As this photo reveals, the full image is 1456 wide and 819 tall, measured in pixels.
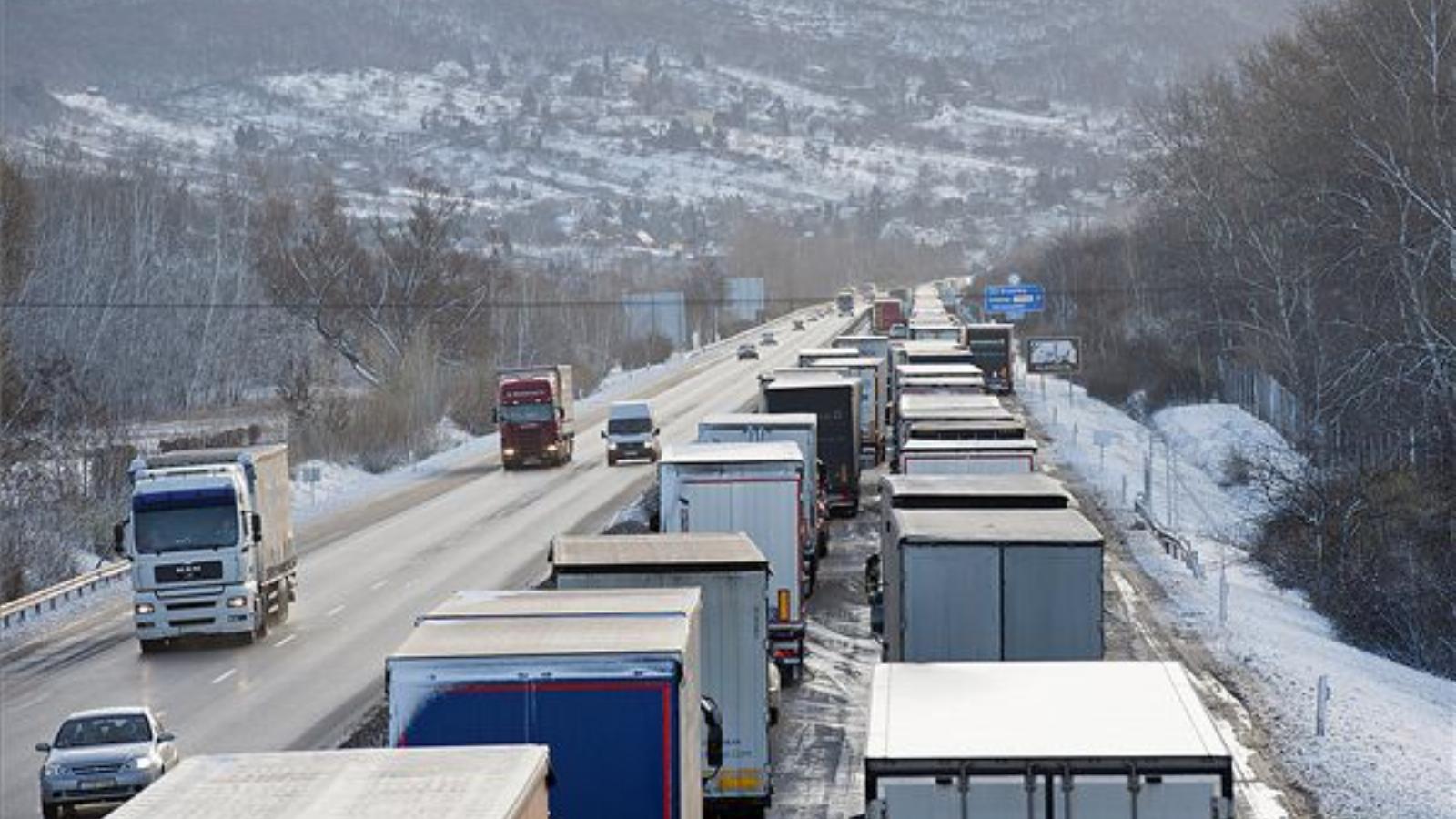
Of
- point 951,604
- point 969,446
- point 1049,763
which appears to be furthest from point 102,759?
point 969,446

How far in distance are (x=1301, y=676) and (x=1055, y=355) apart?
203 ft

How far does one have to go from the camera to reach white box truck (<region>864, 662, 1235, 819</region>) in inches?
514

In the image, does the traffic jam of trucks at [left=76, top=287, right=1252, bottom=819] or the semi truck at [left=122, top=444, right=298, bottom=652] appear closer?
the traffic jam of trucks at [left=76, top=287, right=1252, bottom=819]

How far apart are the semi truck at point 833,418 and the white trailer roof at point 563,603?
2921cm

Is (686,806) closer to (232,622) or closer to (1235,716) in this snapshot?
(1235,716)

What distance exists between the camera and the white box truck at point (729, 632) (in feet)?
66.9

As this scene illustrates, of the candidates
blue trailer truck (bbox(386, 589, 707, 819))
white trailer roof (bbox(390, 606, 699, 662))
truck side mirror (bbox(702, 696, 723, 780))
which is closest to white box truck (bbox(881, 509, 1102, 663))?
truck side mirror (bbox(702, 696, 723, 780))

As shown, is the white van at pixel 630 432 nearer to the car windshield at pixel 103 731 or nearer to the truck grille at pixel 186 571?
the truck grille at pixel 186 571

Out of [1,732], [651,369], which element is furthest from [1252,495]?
[651,369]

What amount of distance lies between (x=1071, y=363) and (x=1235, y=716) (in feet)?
209

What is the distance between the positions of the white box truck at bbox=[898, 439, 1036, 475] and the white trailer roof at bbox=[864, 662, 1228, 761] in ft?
60.8

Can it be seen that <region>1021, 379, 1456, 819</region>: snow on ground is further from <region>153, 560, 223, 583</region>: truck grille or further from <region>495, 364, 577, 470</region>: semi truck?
<region>495, 364, 577, 470</region>: semi truck

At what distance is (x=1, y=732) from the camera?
29547mm

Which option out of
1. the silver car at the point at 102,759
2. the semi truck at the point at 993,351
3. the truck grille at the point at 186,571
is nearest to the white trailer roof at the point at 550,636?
the silver car at the point at 102,759
